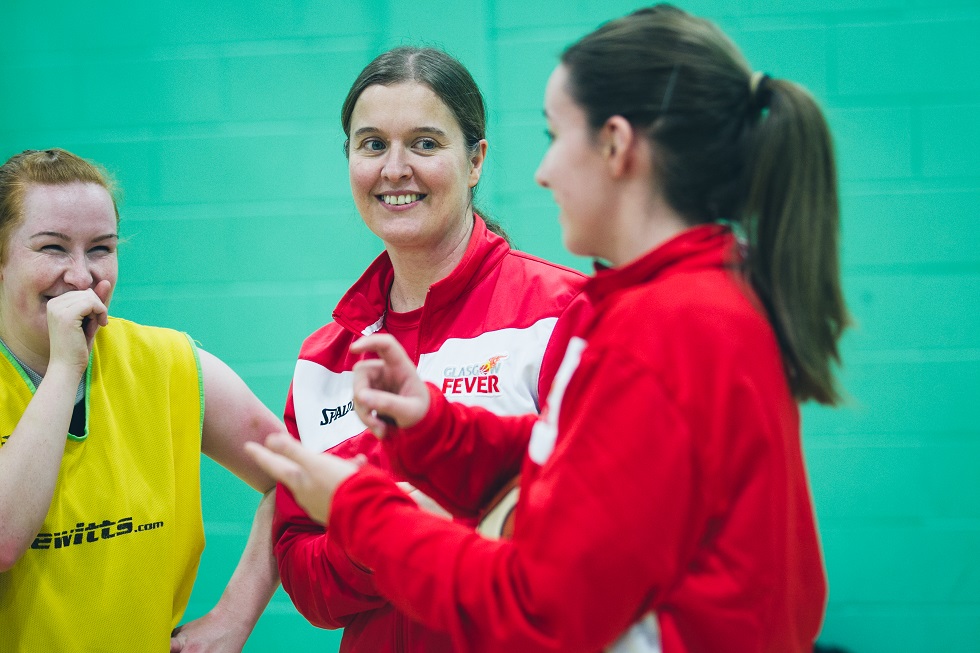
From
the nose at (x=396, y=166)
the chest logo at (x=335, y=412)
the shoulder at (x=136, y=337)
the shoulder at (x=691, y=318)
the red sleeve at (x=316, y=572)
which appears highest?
the nose at (x=396, y=166)

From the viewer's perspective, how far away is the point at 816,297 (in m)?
0.91

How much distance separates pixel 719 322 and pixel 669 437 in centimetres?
12

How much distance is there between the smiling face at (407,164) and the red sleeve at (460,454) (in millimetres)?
529

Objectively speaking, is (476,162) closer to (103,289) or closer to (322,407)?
(322,407)

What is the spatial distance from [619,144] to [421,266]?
2.58 feet

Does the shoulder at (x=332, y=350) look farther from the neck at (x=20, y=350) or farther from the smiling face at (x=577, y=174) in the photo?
the smiling face at (x=577, y=174)

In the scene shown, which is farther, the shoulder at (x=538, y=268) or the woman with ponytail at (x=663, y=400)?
the shoulder at (x=538, y=268)

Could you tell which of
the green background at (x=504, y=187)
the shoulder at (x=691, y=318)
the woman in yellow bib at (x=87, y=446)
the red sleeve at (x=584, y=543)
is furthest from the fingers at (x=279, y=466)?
the green background at (x=504, y=187)

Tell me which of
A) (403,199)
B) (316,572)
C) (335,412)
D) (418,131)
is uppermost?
(418,131)

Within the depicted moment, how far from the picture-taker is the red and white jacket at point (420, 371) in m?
1.44

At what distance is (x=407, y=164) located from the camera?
63.2 inches

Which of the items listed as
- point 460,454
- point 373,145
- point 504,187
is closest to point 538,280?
point 373,145

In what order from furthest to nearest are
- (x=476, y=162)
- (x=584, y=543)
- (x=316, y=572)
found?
(x=476, y=162) < (x=316, y=572) < (x=584, y=543)

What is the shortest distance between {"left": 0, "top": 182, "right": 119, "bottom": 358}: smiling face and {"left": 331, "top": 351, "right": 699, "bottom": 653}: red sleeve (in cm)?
94
